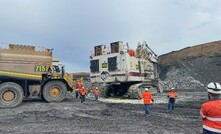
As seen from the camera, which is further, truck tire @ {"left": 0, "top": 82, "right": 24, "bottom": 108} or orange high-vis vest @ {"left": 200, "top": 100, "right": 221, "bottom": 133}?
truck tire @ {"left": 0, "top": 82, "right": 24, "bottom": 108}

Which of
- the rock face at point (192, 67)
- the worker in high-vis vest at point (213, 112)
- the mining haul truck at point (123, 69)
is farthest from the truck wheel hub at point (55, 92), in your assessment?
the rock face at point (192, 67)

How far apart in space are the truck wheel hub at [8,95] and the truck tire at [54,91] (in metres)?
1.75

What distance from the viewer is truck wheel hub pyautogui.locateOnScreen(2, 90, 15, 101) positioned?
Result: 13.4 meters

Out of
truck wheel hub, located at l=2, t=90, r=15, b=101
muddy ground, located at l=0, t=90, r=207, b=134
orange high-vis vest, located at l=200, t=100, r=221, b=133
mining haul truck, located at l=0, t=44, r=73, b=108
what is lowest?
muddy ground, located at l=0, t=90, r=207, b=134

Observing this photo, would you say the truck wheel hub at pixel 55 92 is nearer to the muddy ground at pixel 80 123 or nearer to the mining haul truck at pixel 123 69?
the muddy ground at pixel 80 123

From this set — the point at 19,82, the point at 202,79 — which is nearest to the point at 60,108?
the point at 19,82

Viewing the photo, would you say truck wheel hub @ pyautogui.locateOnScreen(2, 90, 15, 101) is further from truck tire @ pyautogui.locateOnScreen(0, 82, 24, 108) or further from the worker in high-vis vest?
the worker in high-vis vest

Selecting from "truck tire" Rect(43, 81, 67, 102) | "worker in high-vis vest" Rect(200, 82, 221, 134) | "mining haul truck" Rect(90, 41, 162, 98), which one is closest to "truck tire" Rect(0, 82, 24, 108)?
"truck tire" Rect(43, 81, 67, 102)

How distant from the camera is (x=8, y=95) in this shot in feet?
44.1

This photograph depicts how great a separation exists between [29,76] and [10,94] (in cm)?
133

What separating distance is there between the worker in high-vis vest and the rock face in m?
29.2

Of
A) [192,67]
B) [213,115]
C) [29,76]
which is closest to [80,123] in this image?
[29,76]

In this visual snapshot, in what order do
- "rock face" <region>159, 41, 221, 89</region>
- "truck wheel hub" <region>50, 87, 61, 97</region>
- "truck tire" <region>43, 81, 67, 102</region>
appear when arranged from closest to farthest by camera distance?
"truck tire" <region>43, 81, 67, 102</region> < "truck wheel hub" <region>50, 87, 61, 97</region> < "rock face" <region>159, 41, 221, 89</region>

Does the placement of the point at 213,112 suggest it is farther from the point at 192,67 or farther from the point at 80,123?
the point at 192,67
